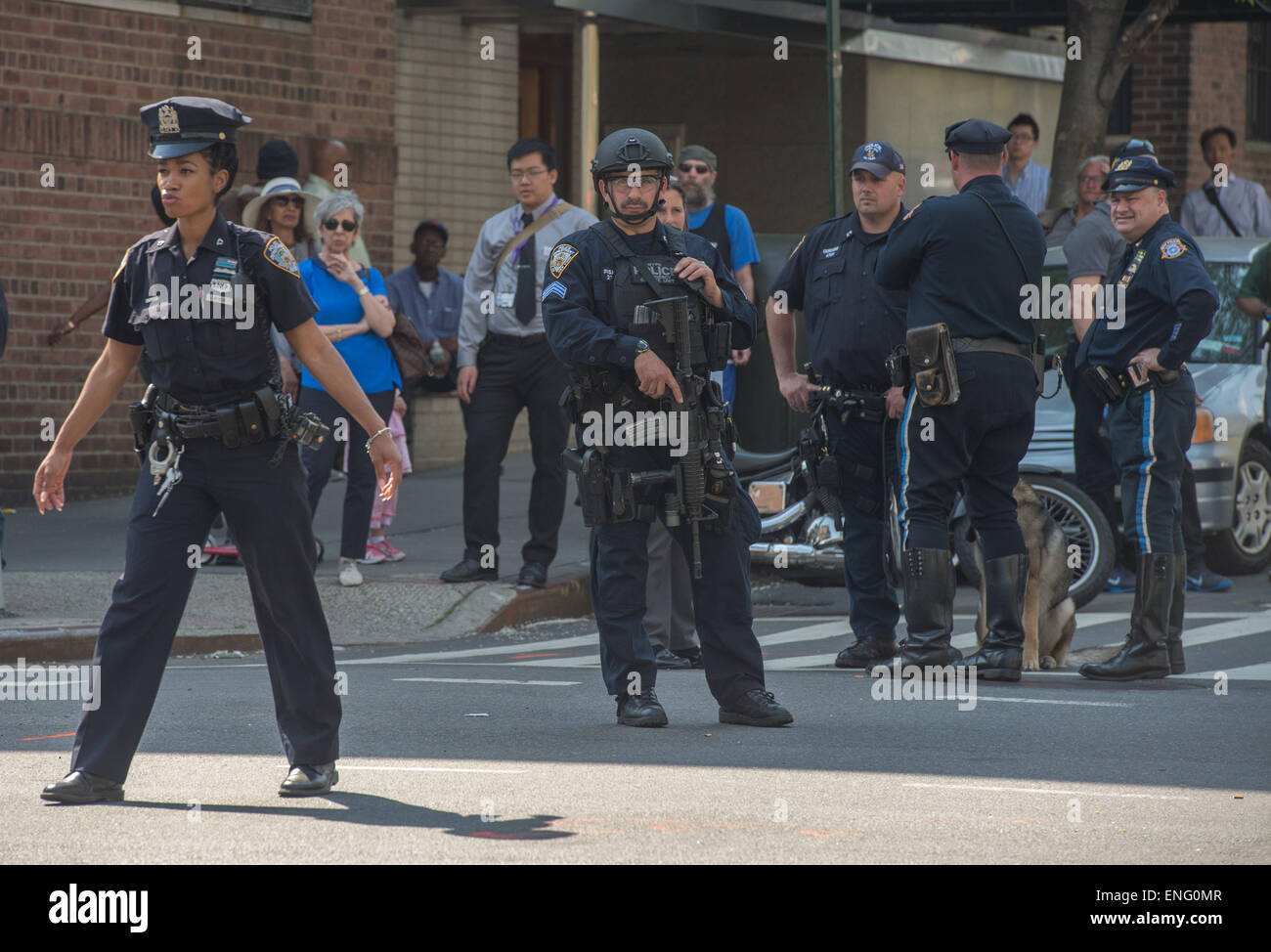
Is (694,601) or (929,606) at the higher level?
(694,601)

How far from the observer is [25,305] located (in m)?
13.8

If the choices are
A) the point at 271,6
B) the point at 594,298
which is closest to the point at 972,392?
the point at 594,298

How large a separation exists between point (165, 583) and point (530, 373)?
15.6 feet

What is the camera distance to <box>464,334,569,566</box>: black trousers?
10477mm

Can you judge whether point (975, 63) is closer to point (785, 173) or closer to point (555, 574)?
point (785, 173)

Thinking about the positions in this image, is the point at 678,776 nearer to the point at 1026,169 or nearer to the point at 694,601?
the point at 694,601

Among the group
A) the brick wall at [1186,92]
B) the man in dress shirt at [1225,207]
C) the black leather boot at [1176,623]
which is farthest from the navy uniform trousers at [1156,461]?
the brick wall at [1186,92]

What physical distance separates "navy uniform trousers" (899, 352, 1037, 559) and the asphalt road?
64 cm

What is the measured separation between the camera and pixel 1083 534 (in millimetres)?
10570

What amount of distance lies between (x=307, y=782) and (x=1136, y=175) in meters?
4.30

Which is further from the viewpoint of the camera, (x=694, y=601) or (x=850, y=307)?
(x=850, y=307)

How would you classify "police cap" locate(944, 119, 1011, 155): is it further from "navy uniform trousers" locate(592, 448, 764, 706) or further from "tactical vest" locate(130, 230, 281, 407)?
"tactical vest" locate(130, 230, 281, 407)
